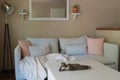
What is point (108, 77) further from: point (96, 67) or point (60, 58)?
point (60, 58)

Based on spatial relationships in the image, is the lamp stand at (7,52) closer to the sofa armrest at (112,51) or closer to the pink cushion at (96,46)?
the pink cushion at (96,46)

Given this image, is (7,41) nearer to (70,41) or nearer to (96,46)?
(70,41)

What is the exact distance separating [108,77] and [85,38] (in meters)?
2.55

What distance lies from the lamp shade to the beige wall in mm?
104

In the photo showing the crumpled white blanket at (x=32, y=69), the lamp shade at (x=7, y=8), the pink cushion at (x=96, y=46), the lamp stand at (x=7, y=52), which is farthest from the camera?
the lamp stand at (x=7, y=52)

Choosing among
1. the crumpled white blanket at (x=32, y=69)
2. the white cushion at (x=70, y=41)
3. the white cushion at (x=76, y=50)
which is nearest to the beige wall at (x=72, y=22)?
the white cushion at (x=70, y=41)

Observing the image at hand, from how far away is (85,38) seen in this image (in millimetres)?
4879

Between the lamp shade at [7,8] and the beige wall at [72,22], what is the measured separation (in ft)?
0.34

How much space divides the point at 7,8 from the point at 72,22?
63.0 inches

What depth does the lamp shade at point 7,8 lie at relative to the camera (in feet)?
15.5

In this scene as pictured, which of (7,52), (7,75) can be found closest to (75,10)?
(7,52)

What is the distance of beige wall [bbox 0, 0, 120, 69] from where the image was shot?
4895 mm

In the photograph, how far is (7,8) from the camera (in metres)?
4.71

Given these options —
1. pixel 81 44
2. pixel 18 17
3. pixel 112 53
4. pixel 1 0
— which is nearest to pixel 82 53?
pixel 81 44
